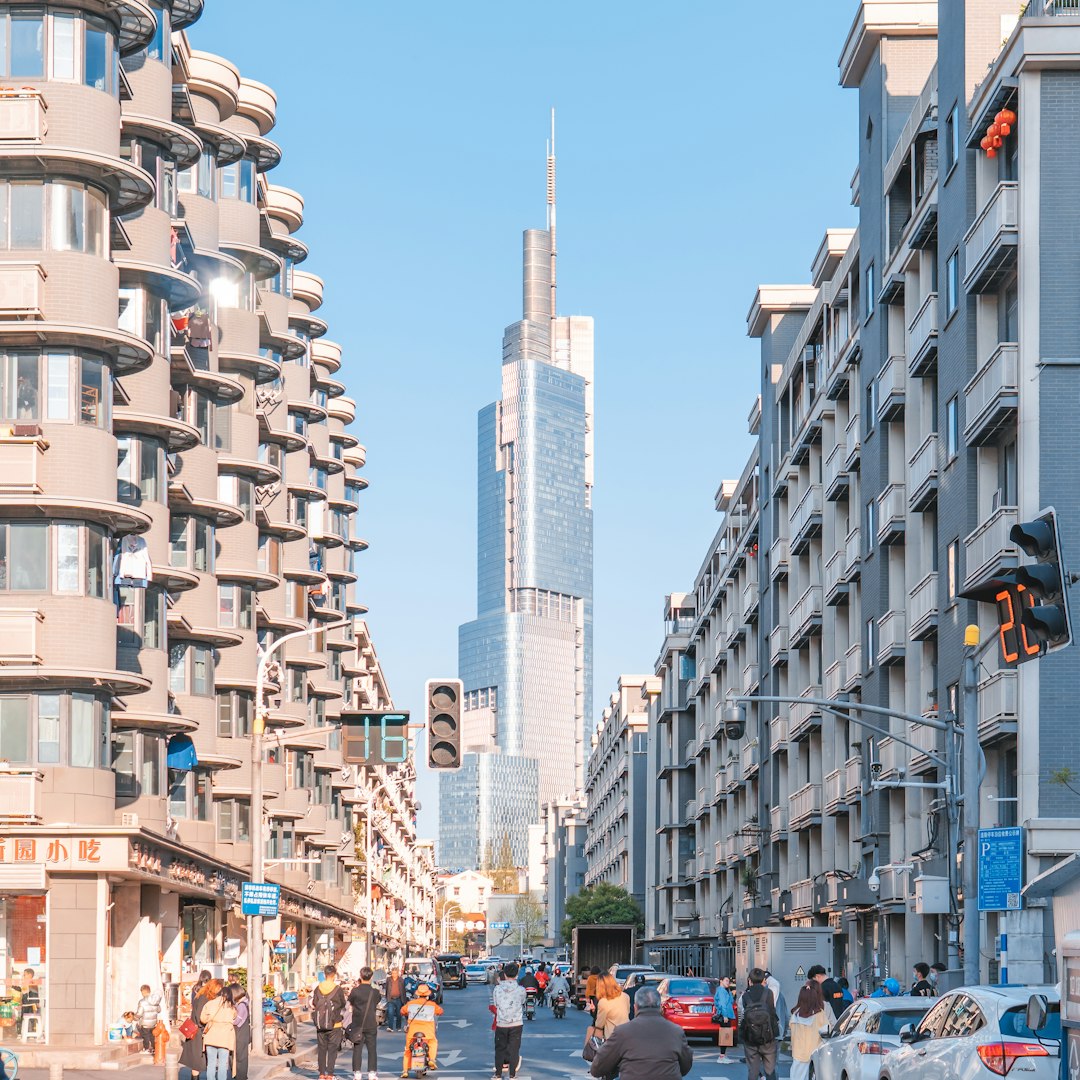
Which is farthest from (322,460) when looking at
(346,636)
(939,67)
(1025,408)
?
(1025,408)

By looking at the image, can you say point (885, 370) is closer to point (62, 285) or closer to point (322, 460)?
point (62, 285)

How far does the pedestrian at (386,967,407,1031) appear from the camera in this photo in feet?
181

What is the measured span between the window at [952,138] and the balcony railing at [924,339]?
300 centimetres

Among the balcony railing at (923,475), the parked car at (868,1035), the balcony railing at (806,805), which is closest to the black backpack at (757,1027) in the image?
the parked car at (868,1035)

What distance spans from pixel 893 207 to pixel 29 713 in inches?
1001

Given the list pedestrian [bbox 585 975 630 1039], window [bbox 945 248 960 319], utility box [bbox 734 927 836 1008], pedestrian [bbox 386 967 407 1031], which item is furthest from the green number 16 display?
pedestrian [bbox 386 967 407 1031]

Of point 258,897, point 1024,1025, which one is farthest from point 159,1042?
point 1024,1025

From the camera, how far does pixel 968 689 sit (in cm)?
2767

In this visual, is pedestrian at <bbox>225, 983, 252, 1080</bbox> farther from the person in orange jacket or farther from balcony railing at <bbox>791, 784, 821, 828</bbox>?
balcony railing at <bbox>791, 784, 821, 828</bbox>

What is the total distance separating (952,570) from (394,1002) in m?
23.2

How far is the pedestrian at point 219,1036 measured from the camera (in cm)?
2581

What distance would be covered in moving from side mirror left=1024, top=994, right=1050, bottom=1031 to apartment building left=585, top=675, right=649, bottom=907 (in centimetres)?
12114

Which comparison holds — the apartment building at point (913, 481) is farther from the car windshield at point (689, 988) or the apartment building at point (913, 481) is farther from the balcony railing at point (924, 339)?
the car windshield at point (689, 988)

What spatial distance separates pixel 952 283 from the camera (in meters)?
41.6
